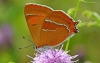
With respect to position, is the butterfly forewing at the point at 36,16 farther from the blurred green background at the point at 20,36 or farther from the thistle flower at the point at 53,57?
the blurred green background at the point at 20,36

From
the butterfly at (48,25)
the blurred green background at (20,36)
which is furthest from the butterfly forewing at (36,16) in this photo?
the blurred green background at (20,36)

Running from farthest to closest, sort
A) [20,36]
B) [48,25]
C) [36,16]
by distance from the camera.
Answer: [20,36] → [48,25] → [36,16]

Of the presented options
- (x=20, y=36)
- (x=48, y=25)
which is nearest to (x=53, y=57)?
(x=48, y=25)

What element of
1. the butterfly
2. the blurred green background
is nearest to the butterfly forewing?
the butterfly

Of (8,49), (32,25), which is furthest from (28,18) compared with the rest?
(8,49)

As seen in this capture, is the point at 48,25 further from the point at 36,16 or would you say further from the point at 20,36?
the point at 20,36

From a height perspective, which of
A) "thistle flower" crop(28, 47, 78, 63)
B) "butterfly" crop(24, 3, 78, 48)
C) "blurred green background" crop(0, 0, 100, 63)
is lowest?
"thistle flower" crop(28, 47, 78, 63)

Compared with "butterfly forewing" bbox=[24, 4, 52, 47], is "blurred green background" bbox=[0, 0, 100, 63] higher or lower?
higher

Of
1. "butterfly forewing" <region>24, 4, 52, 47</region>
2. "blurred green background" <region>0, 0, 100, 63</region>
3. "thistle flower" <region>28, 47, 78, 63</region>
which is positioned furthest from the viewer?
"blurred green background" <region>0, 0, 100, 63</region>

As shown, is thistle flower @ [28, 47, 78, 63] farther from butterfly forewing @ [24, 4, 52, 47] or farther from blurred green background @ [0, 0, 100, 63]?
blurred green background @ [0, 0, 100, 63]
